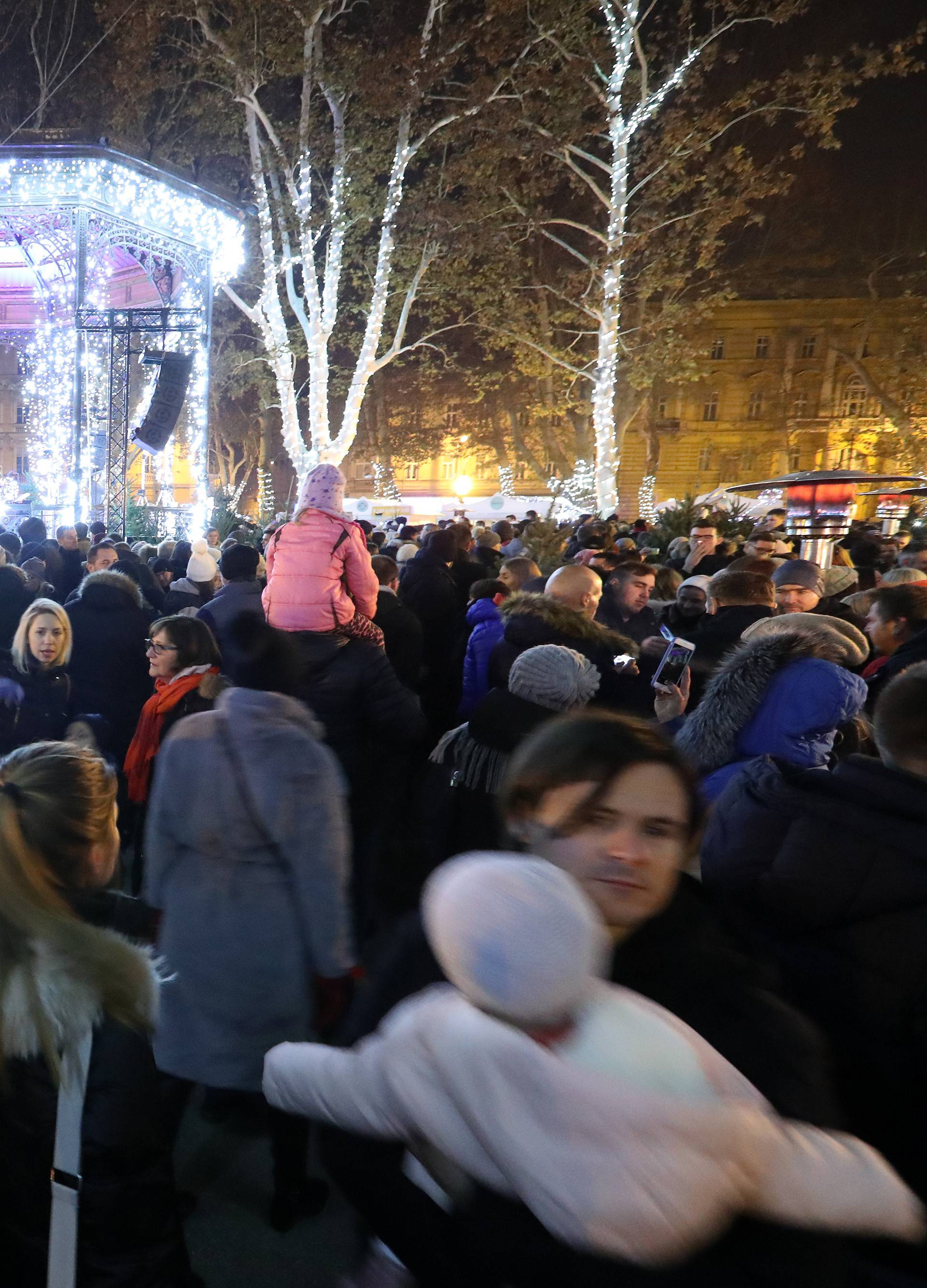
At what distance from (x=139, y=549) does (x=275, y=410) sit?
109ft

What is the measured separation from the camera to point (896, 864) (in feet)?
5.99

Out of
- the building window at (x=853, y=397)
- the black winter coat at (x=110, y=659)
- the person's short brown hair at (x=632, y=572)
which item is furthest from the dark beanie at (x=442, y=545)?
the building window at (x=853, y=397)

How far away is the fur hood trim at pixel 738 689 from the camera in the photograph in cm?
298

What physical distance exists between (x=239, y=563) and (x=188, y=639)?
1.78m

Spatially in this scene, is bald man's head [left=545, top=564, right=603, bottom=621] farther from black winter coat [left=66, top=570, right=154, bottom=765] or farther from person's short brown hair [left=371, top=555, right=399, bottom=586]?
person's short brown hair [left=371, top=555, right=399, bottom=586]

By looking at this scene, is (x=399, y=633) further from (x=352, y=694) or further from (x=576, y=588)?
(x=576, y=588)

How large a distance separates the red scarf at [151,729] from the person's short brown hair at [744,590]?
2.38m

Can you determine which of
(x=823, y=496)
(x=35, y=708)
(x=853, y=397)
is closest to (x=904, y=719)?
(x=35, y=708)

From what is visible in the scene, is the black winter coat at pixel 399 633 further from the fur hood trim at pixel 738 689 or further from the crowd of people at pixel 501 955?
the fur hood trim at pixel 738 689

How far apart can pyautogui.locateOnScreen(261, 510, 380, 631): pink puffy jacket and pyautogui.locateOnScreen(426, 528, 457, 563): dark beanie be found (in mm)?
2291

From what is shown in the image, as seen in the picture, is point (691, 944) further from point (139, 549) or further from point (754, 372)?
point (754, 372)

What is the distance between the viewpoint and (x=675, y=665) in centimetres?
404

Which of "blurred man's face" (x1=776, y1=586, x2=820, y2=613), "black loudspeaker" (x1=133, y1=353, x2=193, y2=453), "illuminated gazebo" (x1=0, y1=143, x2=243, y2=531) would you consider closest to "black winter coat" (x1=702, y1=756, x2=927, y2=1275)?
"blurred man's face" (x1=776, y1=586, x2=820, y2=613)

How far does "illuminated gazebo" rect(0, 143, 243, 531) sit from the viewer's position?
49.7 feet
